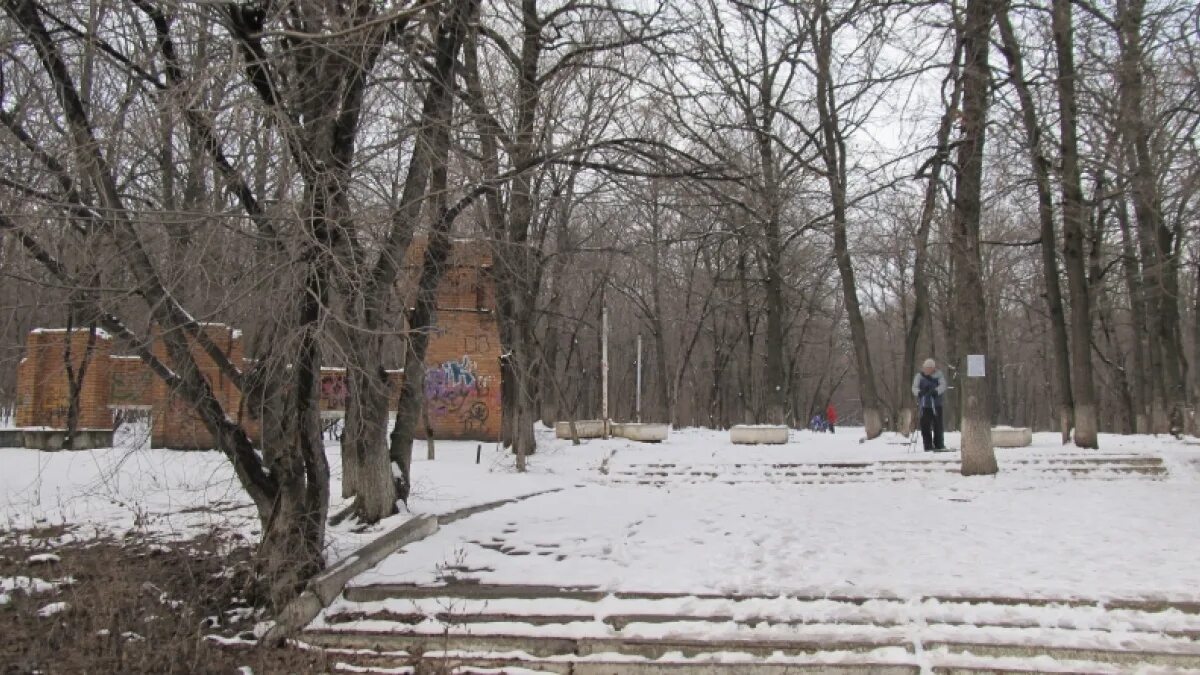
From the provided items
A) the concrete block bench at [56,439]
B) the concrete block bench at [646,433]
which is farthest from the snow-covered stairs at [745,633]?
the concrete block bench at [646,433]

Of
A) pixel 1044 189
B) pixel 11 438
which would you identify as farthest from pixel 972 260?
pixel 11 438

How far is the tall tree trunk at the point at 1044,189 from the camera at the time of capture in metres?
12.7

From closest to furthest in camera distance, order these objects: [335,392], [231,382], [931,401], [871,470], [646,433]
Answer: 1. [231,382]
2. [335,392]
3. [871,470]
4. [931,401]
5. [646,433]

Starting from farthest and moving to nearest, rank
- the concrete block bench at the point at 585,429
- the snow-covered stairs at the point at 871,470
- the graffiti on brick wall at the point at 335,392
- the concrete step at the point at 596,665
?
1. the concrete block bench at the point at 585,429
2. the snow-covered stairs at the point at 871,470
3. the graffiti on brick wall at the point at 335,392
4. the concrete step at the point at 596,665

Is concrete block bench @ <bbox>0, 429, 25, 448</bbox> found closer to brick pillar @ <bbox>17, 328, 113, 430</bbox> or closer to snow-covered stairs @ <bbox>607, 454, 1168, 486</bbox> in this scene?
brick pillar @ <bbox>17, 328, 113, 430</bbox>

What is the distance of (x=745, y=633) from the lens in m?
6.10

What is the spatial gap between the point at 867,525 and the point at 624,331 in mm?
36793

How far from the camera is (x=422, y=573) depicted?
7.36 m

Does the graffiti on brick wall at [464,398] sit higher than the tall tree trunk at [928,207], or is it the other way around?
the tall tree trunk at [928,207]

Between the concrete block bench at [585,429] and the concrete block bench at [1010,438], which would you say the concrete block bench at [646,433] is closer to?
the concrete block bench at [585,429]

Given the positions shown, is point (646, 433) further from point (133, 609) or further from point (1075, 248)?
point (133, 609)

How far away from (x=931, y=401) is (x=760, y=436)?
15.2 feet

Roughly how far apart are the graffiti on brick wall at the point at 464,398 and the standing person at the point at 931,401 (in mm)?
10471

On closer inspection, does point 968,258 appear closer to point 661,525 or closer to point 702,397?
point 661,525
